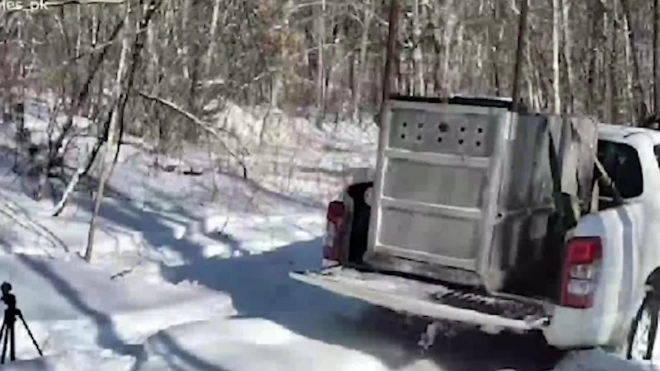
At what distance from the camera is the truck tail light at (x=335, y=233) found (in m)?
7.02

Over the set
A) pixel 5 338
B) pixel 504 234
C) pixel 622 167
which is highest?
pixel 622 167

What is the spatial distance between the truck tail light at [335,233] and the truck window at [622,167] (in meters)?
1.72

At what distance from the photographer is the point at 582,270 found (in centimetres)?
582

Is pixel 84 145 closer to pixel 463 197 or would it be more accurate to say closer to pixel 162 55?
pixel 162 55

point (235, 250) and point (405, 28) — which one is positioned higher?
point (405, 28)

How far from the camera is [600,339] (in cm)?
602

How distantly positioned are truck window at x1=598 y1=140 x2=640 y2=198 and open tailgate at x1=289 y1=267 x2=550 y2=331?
1.04m

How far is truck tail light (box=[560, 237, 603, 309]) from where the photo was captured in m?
5.82

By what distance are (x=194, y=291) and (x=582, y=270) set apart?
11.8ft

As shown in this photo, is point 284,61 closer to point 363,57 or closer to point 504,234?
point 363,57

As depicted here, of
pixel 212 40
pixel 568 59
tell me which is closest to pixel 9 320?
pixel 212 40

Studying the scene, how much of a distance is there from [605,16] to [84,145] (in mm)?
14371

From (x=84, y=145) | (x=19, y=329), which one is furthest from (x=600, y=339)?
(x=84, y=145)

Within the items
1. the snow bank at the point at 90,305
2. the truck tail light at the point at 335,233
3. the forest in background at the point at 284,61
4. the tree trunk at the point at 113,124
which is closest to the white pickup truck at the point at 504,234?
the truck tail light at the point at 335,233
